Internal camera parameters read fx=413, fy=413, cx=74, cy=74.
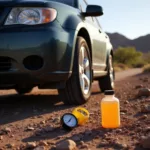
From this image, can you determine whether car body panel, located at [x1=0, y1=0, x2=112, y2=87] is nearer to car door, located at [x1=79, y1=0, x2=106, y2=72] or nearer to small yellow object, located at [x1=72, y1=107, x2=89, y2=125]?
small yellow object, located at [x1=72, y1=107, x2=89, y2=125]

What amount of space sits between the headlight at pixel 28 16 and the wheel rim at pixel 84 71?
0.85m

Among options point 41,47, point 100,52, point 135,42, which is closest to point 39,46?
point 41,47

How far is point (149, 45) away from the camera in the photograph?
9019 cm

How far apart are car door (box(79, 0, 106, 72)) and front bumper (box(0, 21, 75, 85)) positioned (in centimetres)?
120

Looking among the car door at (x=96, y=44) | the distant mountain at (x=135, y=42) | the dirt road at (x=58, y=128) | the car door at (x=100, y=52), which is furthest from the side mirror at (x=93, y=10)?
the distant mountain at (x=135, y=42)

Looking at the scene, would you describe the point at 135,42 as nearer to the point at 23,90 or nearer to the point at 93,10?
the point at 23,90

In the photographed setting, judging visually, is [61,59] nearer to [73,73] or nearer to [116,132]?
[73,73]

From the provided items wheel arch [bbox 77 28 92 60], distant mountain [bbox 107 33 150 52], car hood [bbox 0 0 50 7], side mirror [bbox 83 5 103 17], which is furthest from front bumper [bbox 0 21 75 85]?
distant mountain [bbox 107 33 150 52]

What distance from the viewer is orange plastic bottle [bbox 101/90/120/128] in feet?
12.1

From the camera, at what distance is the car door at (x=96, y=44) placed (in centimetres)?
614

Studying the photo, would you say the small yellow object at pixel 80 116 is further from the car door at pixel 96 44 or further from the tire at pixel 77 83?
the car door at pixel 96 44

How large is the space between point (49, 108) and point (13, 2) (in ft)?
4.43

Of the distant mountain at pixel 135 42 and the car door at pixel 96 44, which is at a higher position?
the car door at pixel 96 44

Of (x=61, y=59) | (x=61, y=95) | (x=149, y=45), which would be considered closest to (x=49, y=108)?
(x=61, y=95)
